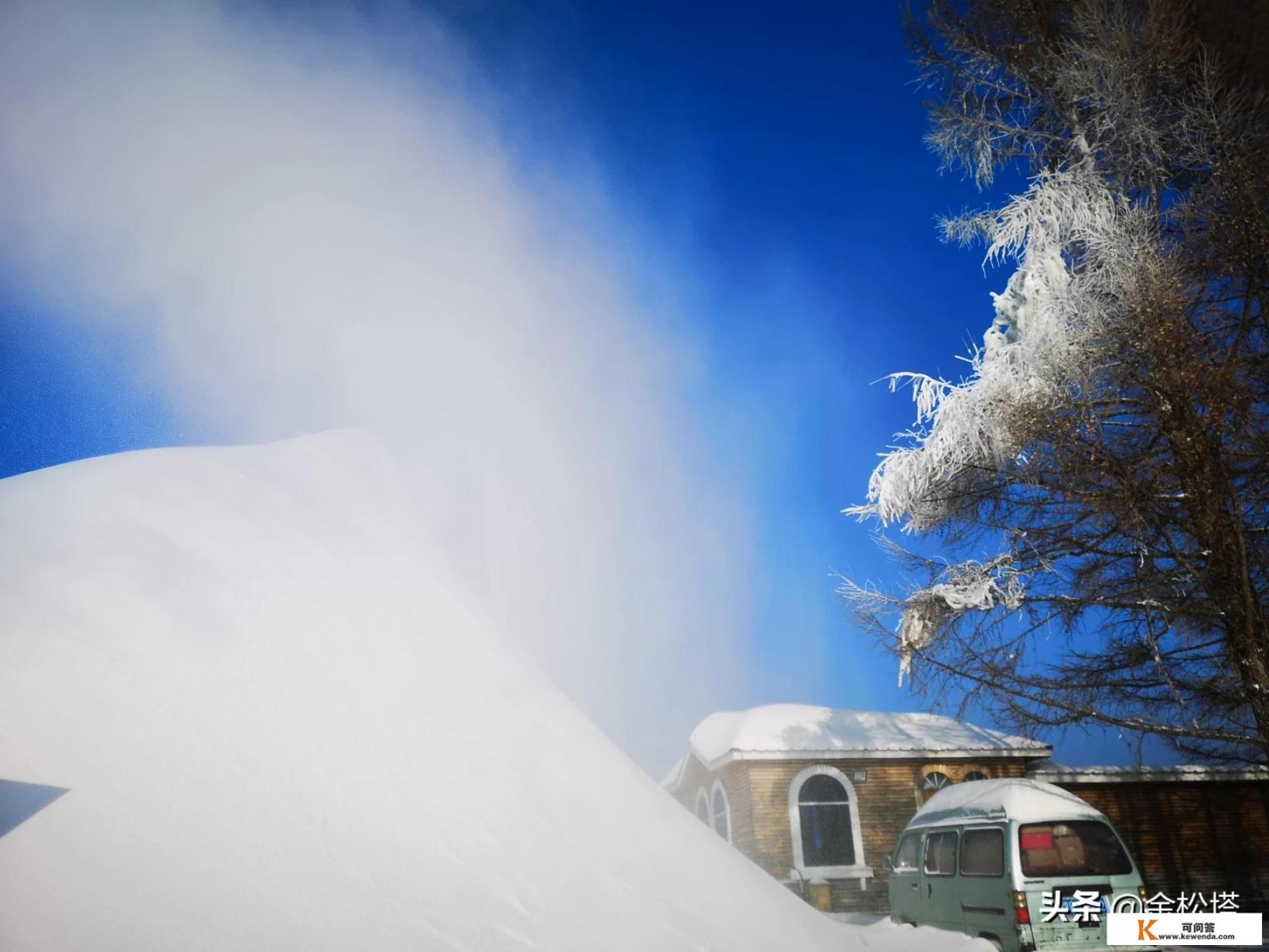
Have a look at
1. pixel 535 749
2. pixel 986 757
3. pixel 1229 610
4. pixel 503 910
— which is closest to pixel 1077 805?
pixel 1229 610

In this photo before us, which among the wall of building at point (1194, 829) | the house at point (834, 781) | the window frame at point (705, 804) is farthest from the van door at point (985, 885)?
the wall of building at point (1194, 829)

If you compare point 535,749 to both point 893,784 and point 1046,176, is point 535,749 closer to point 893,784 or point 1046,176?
point 1046,176

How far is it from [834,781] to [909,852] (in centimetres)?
683

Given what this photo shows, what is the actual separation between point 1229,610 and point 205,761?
7687 millimetres

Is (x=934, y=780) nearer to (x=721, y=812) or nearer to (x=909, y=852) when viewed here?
(x=721, y=812)

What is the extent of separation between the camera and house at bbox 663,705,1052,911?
15.1m

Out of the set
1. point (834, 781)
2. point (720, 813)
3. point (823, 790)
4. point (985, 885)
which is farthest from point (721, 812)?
point (985, 885)

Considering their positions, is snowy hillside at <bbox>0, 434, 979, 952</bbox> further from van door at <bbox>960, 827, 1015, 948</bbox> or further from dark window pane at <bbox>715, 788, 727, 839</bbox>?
dark window pane at <bbox>715, 788, 727, 839</bbox>

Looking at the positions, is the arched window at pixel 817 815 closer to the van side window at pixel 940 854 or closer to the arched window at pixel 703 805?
the arched window at pixel 703 805

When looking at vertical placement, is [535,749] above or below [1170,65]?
below

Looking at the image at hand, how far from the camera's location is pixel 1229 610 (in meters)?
6.44

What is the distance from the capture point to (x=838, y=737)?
1644 centimetres

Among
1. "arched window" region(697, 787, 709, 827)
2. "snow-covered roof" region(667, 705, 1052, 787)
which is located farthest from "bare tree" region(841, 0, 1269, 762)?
"arched window" region(697, 787, 709, 827)

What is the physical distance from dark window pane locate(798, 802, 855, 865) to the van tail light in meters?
9.02
